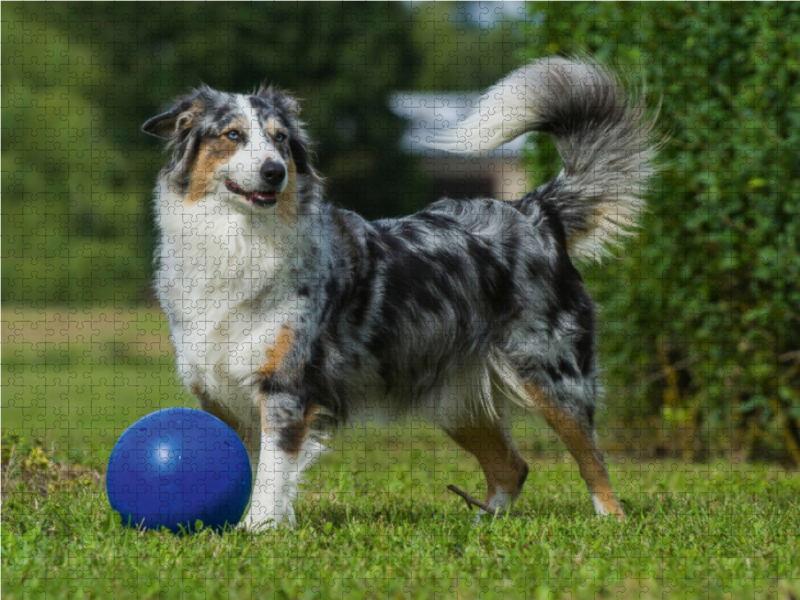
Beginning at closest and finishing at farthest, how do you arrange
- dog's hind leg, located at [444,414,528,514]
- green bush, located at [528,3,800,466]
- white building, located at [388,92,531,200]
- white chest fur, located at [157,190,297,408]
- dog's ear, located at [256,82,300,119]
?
white chest fur, located at [157,190,297,408]
dog's ear, located at [256,82,300,119]
dog's hind leg, located at [444,414,528,514]
white building, located at [388,92,531,200]
green bush, located at [528,3,800,466]

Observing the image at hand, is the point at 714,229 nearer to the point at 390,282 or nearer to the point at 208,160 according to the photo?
the point at 390,282

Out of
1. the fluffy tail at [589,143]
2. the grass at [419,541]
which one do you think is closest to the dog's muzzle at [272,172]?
the grass at [419,541]

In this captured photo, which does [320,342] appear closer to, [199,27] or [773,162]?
[773,162]

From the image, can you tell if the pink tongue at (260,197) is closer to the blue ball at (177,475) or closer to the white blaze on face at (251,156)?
the white blaze on face at (251,156)

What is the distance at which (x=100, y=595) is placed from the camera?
2.99 m

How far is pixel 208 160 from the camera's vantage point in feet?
13.6

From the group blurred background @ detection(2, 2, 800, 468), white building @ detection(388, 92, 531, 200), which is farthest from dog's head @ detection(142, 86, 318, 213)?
white building @ detection(388, 92, 531, 200)

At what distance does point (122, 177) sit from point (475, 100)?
628 inches

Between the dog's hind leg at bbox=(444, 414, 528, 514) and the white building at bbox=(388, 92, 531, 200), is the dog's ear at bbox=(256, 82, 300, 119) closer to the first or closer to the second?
the white building at bbox=(388, 92, 531, 200)

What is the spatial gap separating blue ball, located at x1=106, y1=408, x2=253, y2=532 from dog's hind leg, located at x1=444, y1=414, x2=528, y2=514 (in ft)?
5.08

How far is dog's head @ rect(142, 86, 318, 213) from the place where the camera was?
405 cm

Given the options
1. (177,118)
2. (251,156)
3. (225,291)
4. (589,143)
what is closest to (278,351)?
(225,291)

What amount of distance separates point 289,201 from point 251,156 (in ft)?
1.03

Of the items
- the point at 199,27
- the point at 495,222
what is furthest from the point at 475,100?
the point at 199,27
